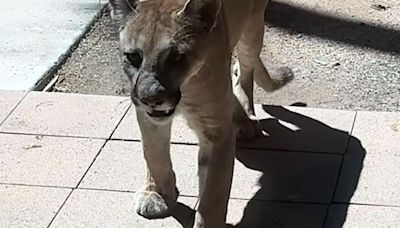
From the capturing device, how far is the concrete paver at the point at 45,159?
4754 millimetres

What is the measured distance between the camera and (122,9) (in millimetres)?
3816

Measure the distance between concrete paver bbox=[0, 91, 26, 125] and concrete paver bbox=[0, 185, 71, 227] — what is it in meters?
0.70

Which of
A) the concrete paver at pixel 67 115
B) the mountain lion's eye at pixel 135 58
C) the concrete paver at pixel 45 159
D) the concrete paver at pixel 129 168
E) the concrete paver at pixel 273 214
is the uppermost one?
the mountain lion's eye at pixel 135 58

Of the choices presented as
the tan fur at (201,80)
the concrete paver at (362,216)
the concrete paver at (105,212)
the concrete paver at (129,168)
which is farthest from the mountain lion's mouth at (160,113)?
the concrete paver at (362,216)

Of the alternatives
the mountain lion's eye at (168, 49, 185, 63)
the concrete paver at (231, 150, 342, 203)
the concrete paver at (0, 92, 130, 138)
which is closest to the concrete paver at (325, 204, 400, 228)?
the concrete paver at (231, 150, 342, 203)

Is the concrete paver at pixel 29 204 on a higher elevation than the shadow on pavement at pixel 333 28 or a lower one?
higher

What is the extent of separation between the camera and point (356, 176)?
15.4ft

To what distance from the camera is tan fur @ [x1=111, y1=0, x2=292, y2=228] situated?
3719 millimetres

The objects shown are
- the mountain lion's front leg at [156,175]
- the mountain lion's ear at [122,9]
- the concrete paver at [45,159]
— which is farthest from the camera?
the concrete paver at [45,159]

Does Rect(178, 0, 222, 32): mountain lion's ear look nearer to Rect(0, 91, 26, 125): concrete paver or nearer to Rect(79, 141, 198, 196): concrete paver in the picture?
Rect(79, 141, 198, 196): concrete paver

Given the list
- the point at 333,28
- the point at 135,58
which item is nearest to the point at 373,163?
the point at 135,58

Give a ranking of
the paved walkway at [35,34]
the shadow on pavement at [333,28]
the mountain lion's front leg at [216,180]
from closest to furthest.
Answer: the mountain lion's front leg at [216,180] → the paved walkway at [35,34] → the shadow on pavement at [333,28]

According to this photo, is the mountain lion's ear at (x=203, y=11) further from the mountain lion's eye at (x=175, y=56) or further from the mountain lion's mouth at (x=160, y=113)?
the mountain lion's mouth at (x=160, y=113)

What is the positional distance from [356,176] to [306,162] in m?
0.26
